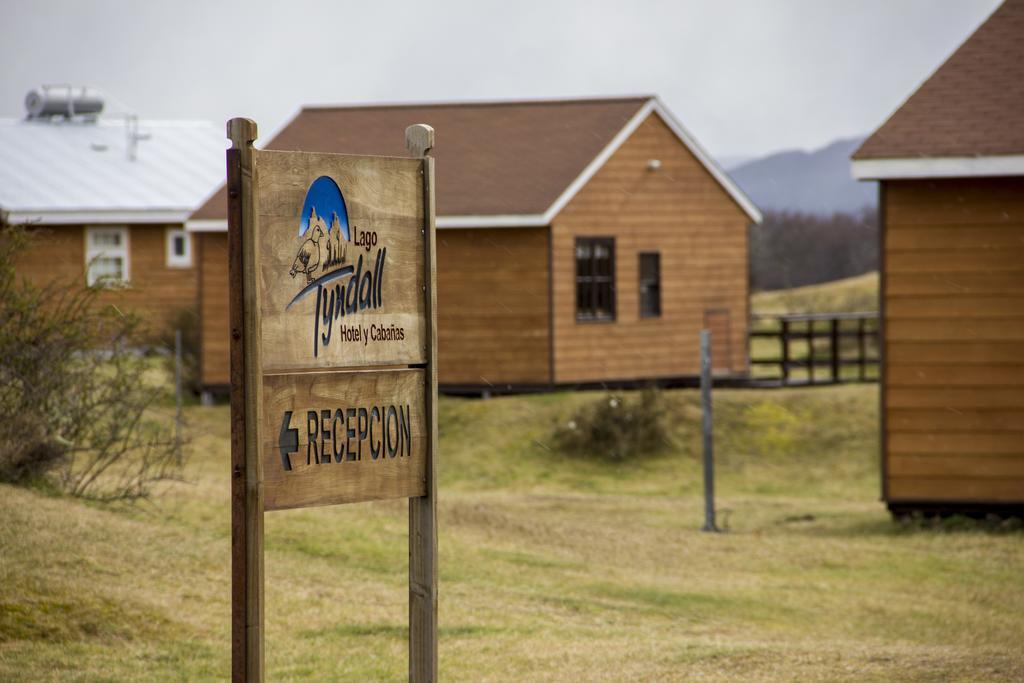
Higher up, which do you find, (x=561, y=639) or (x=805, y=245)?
(x=805, y=245)

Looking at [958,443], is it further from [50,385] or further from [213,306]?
[213,306]

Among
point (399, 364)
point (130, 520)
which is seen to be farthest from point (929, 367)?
point (399, 364)

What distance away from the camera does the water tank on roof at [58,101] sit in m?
40.5

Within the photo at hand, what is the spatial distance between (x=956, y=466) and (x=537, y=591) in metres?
5.78

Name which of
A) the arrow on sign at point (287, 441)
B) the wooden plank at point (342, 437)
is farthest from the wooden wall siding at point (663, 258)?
the arrow on sign at point (287, 441)

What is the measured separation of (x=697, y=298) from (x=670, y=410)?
3806 millimetres

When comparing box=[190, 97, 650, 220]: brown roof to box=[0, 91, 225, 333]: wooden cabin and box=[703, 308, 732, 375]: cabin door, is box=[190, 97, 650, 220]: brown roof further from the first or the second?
box=[0, 91, 225, 333]: wooden cabin

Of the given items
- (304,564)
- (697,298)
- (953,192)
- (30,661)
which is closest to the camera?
(30,661)

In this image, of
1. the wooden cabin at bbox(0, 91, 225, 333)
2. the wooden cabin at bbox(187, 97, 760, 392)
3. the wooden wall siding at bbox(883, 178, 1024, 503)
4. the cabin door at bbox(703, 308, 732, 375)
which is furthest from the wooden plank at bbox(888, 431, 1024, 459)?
the wooden cabin at bbox(0, 91, 225, 333)

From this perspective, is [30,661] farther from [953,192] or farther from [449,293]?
[449,293]

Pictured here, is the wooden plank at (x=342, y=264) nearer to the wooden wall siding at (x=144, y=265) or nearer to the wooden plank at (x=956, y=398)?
the wooden plank at (x=956, y=398)

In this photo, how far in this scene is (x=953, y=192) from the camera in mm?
14602

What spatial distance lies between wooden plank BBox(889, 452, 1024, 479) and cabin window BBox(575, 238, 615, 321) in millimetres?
10731

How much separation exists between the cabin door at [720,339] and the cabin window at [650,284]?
141cm
